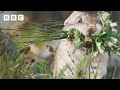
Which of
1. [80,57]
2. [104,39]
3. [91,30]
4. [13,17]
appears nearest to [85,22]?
[91,30]

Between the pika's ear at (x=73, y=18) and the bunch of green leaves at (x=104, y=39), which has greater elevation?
the pika's ear at (x=73, y=18)

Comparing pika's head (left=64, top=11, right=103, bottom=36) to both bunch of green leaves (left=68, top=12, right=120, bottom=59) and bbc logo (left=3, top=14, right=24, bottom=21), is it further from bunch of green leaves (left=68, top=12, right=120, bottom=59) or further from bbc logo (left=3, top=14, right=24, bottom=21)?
bbc logo (left=3, top=14, right=24, bottom=21)

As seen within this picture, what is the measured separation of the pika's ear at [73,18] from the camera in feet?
19.4

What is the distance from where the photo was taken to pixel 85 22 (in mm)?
5906

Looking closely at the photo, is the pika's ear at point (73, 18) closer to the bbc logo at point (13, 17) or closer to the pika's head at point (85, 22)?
the pika's head at point (85, 22)

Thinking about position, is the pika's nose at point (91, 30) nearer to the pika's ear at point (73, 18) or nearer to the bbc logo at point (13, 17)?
the pika's ear at point (73, 18)

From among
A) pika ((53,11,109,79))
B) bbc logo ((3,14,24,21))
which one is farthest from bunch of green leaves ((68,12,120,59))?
bbc logo ((3,14,24,21))

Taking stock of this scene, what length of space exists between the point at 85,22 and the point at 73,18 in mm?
193

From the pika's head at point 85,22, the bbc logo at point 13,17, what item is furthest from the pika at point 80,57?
the bbc logo at point 13,17

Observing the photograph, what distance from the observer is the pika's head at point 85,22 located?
5871mm

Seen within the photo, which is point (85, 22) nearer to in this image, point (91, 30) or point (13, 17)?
point (91, 30)

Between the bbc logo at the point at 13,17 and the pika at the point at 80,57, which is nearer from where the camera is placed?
the pika at the point at 80,57
